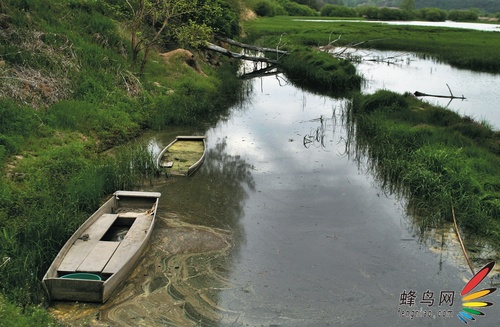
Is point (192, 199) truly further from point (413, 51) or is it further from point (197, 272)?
point (413, 51)

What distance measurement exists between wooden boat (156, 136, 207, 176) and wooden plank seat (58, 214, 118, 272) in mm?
3422

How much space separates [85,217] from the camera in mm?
10047

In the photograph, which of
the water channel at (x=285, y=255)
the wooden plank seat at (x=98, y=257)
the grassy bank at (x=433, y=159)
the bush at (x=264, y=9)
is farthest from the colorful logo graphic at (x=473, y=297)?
the bush at (x=264, y=9)

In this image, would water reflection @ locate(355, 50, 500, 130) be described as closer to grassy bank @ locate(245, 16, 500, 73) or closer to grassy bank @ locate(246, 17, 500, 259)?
grassy bank @ locate(245, 16, 500, 73)

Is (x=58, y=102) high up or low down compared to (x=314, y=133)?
up

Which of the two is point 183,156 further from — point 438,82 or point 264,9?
point 264,9

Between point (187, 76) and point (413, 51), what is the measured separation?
87.1 ft

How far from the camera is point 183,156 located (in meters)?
14.3

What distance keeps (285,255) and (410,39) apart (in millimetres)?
42750

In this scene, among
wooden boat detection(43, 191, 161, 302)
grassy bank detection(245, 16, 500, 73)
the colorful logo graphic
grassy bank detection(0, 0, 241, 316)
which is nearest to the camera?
wooden boat detection(43, 191, 161, 302)

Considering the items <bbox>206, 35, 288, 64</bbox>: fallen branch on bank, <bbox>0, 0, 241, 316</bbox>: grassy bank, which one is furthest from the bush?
<bbox>0, 0, 241, 316</bbox>: grassy bank

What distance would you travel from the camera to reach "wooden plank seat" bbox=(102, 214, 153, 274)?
26.4 ft

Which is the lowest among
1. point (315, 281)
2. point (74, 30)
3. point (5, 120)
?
point (315, 281)

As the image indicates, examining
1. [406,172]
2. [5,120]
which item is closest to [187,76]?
[5,120]
